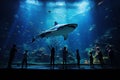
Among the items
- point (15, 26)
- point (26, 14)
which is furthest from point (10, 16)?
point (26, 14)

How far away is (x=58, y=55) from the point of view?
28375mm

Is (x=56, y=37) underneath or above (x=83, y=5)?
underneath

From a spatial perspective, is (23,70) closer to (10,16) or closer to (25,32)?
(10,16)

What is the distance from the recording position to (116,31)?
77.8 feet

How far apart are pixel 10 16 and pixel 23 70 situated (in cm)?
2950

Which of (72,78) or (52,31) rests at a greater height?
(52,31)

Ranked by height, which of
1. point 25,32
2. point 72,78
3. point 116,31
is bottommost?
point 72,78

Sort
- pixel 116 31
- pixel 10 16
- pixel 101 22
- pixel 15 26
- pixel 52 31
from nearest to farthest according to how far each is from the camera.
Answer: pixel 52 31 < pixel 116 31 < pixel 101 22 < pixel 10 16 < pixel 15 26

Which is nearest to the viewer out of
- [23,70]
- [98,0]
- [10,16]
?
[23,70]

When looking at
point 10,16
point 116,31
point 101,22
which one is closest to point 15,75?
point 116,31

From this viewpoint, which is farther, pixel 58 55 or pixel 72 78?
pixel 58 55

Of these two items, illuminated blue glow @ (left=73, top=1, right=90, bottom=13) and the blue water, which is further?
illuminated blue glow @ (left=73, top=1, right=90, bottom=13)

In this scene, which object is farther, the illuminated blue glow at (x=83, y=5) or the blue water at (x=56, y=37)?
the illuminated blue glow at (x=83, y=5)

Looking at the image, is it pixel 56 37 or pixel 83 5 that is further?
pixel 56 37
